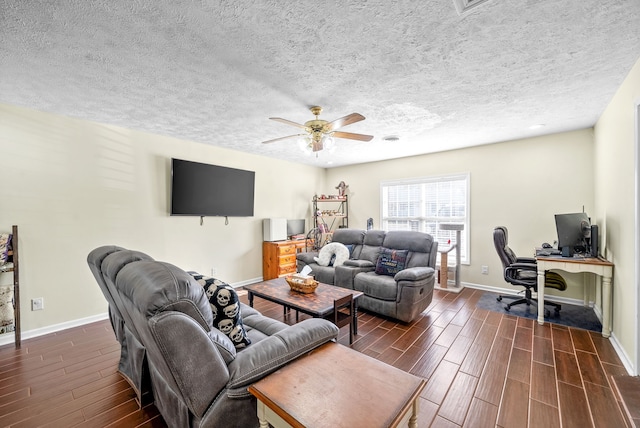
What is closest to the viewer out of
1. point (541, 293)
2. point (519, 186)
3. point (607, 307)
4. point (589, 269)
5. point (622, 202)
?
point (622, 202)

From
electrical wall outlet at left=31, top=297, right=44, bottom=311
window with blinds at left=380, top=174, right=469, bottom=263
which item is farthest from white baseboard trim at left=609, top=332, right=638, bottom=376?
electrical wall outlet at left=31, top=297, right=44, bottom=311

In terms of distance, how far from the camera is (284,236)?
5367 mm

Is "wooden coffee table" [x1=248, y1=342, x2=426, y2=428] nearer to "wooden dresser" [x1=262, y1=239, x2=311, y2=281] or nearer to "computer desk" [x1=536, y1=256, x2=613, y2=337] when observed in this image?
"computer desk" [x1=536, y1=256, x2=613, y2=337]

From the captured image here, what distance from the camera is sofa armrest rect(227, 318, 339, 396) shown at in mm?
1242

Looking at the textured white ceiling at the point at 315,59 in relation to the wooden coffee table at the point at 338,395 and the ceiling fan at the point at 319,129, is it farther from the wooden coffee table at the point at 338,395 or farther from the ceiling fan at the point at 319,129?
the wooden coffee table at the point at 338,395

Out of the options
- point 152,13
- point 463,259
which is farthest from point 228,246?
point 463,259

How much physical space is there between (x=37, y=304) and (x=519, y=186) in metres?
6.49

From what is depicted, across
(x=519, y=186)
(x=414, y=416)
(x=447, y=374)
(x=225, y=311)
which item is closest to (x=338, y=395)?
(x=414, y=416)

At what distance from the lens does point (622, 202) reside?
2426 mm

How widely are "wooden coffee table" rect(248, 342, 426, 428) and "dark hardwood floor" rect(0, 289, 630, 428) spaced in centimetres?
82

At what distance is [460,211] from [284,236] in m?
3.32

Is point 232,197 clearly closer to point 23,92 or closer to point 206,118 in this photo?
point 206,118

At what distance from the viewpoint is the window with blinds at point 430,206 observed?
471 cm

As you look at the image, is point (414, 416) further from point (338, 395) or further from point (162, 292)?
point (162, 292)
